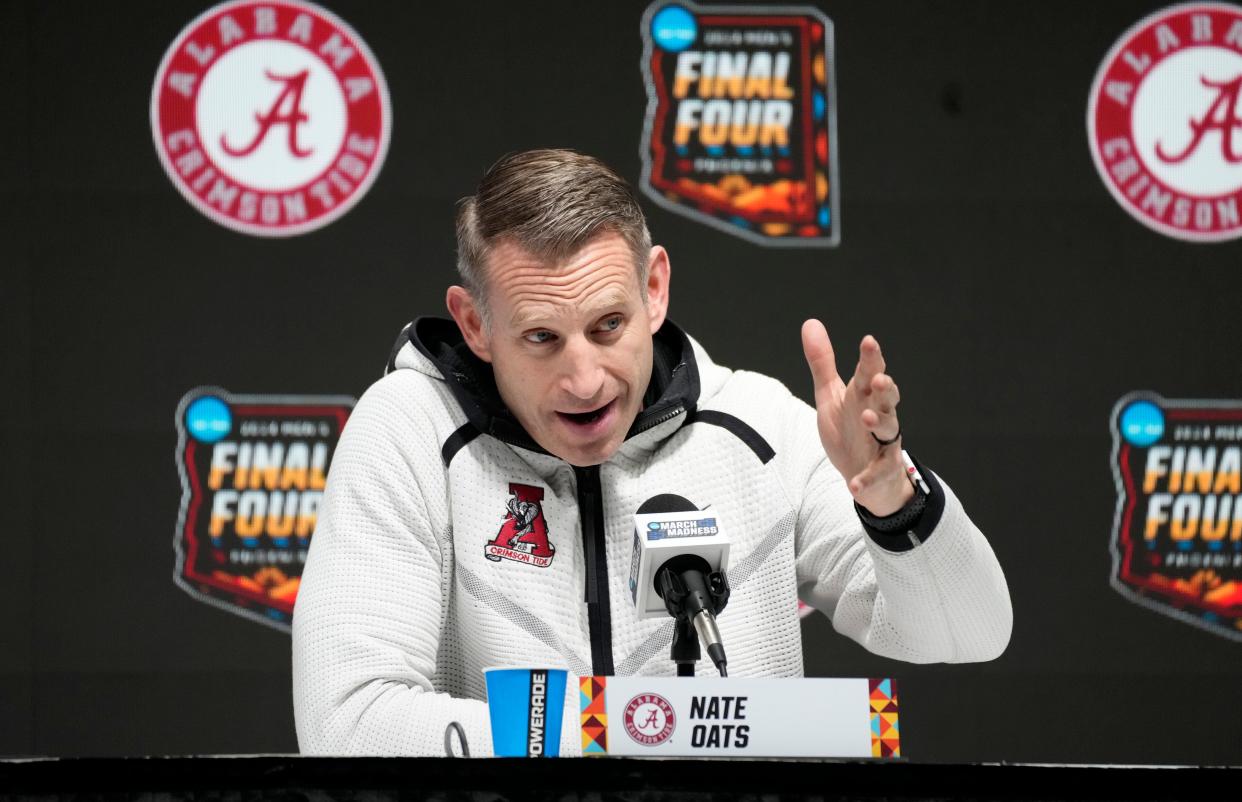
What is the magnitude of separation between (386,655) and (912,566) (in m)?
0.62

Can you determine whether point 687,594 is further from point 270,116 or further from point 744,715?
point 270,116

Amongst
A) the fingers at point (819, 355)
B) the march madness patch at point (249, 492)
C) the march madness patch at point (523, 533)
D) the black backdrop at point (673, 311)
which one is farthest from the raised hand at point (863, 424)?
the march madness patch at point (249, 492)

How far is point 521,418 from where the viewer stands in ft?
5.68

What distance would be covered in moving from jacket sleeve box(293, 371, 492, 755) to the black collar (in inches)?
2.6

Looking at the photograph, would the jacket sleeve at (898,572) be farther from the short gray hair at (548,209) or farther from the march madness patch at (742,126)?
the march madness patch at (742,126)

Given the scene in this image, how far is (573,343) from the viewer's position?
165 cm

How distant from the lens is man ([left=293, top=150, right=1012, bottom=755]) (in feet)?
5.00

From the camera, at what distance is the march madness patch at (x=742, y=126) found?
3141mm

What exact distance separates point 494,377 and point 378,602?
384 mm

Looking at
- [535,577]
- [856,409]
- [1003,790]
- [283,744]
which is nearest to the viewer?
[1003,790]

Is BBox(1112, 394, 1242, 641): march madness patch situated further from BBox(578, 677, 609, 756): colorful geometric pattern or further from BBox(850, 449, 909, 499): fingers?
BBox(578, 677, 609, 756): colorful geometric pattern

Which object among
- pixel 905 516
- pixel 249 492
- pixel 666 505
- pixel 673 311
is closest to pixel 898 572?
pixel 905 516

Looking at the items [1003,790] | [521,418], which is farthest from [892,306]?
[1003,790]

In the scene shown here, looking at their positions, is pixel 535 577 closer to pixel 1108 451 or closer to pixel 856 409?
pixel 856 409
